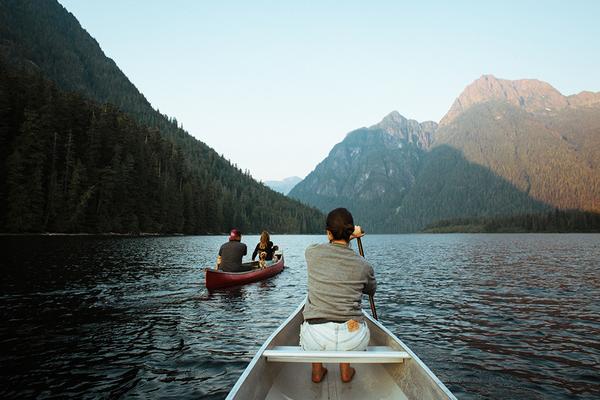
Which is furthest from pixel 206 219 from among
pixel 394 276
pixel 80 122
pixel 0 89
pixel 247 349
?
pixel 247 349

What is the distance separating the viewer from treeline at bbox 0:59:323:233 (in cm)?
5888

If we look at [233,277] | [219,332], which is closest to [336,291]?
[219,332]

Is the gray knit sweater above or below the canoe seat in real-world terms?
above

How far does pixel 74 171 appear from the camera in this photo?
67.1m

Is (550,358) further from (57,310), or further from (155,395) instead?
(57,310)

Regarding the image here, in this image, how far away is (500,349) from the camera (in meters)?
10.8

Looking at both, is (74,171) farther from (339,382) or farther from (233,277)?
(339,382)

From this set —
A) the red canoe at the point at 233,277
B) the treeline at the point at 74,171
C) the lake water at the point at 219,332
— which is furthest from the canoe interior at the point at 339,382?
the treeline at the point at 74,171

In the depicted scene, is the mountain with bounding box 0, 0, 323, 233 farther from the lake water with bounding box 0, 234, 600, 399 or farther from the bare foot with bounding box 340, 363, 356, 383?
the bare foot with bounding box 340, 363, 356, 383

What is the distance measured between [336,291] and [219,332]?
7.58 metres

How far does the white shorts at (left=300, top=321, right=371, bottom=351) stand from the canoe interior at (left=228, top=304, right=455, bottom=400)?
2.43 ft

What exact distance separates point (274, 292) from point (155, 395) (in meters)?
13.2

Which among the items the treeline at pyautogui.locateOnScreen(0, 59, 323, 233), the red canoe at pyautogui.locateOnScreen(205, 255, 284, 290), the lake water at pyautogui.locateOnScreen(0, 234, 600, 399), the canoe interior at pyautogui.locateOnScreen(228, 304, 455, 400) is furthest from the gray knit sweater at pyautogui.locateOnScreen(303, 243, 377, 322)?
the treeline at pyautogui.locateOnScreen(0, 59, 323, 233)

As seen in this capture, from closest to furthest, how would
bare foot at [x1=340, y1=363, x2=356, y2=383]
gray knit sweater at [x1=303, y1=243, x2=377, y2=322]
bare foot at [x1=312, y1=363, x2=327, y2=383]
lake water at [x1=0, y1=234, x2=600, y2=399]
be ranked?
gray knit sweater at [x1=303, y1=243, x2=377, y2=322], bare foot at [x1=312, y1=363, x2=327, y2=383], bare foot at [x1=340, y1=363, x2=356, y2=383], lake water at [x1=0, y1=234, x2=600, y2=399]
